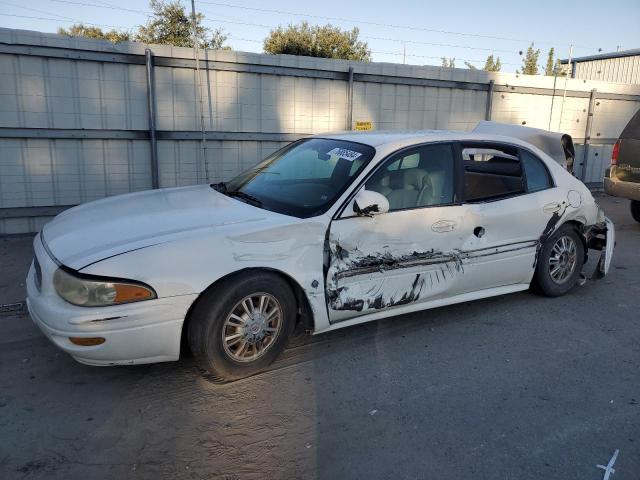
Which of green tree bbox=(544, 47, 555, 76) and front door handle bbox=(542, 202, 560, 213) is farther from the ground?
green tree bbox=(544, 47, 555, 76)

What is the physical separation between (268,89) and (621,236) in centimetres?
579

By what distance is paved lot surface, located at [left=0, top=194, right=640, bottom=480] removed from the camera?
2666mm

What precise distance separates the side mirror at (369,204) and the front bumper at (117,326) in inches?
51.2

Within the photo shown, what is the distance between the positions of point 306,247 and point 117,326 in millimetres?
1251

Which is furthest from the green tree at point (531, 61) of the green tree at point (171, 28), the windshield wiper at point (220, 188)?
the windshield wiper at point (220, 188)

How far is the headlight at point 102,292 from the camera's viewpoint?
2.98 meters

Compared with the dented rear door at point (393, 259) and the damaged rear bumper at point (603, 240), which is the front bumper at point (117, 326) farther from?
the damaged rear bumper at point (603, 240)

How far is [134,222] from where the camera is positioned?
11.6 feet

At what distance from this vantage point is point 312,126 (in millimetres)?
8820

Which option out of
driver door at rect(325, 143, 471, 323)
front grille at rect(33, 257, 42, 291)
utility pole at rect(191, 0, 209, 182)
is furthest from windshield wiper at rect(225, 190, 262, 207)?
utility pole at rect(191, 0, 209, 182)

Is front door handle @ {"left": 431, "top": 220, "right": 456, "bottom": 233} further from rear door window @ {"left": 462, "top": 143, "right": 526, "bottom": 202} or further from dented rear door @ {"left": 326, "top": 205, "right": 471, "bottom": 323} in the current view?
rear door window @ {"left": 462, "top": 143, "right": 526, "bottom": 202}

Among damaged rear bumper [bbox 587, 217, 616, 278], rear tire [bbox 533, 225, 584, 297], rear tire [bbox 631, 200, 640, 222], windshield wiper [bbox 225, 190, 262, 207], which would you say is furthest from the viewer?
rear tire [bbox 631, 200, 640, 222]

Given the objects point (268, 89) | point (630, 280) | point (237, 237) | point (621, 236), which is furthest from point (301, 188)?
point (621, 236)

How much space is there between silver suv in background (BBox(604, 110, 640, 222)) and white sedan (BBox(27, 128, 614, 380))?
139 inches
